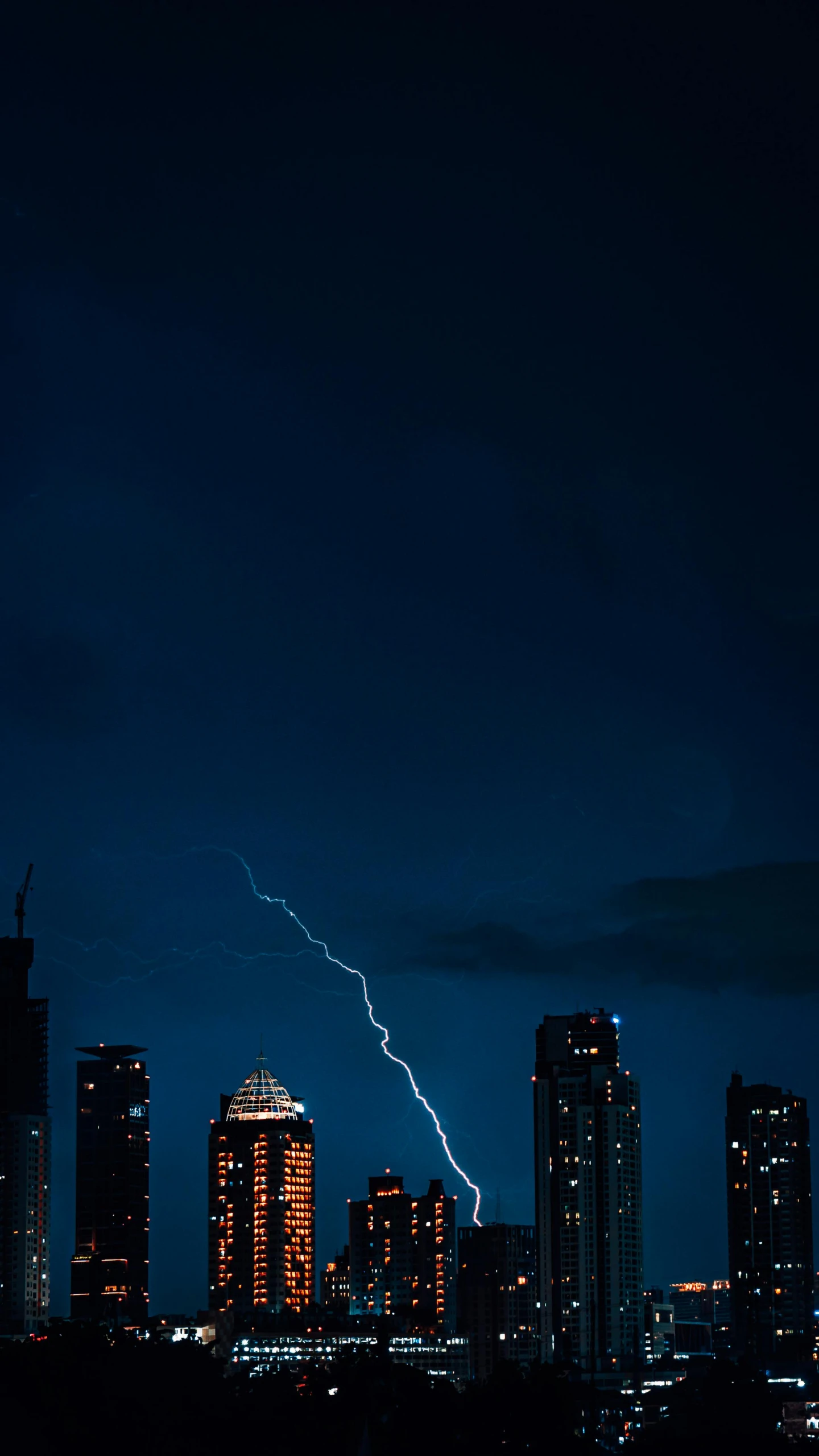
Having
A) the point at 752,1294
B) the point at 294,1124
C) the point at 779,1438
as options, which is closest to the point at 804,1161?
the point at 752,1294

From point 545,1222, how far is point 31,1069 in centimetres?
6613

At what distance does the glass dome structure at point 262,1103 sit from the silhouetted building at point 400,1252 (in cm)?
1454

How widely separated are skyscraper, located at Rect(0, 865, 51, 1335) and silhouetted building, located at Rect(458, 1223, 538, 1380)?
36.8 m

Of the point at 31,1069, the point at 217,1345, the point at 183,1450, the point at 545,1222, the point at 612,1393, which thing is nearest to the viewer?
the point at 183,1450

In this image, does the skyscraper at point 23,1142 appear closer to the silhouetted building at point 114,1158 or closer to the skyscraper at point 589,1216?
the silhouetted building at point 114,1158

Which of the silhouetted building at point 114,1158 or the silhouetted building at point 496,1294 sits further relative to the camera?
the silhouetted building at point 114,1158

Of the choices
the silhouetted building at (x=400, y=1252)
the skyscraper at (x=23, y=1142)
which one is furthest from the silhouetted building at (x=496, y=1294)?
the skyscraper at (x=23, y=1142)

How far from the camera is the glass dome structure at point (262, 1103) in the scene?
173 meters

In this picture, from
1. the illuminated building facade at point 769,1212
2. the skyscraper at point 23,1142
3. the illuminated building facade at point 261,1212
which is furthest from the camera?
the skyscraper at point 23,1142

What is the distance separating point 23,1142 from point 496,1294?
50293 millimetres

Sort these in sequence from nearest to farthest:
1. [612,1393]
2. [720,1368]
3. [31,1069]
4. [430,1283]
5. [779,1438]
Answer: [779,1438], [720,1368], [612,1393], [430,1283], [31,1069]

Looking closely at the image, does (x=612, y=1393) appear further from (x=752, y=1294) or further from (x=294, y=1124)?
(x=294, y=1124)

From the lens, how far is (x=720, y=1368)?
305 feet

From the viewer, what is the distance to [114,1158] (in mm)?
185750
